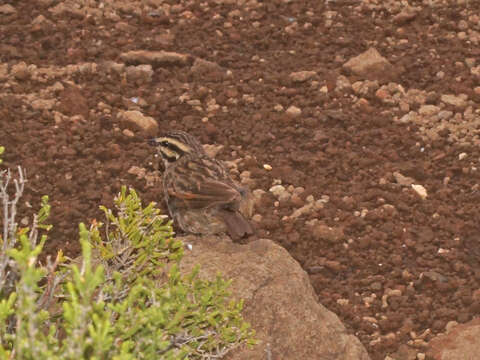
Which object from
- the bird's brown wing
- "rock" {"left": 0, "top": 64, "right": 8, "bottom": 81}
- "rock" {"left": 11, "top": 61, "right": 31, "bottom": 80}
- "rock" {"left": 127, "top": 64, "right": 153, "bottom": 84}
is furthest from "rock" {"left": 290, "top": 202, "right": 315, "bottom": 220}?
"rock" {"left": 0, "top": 64, "right": 8, "bottom": 81}

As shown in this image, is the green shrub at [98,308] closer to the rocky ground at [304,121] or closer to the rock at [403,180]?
the rocky ground at [304,121]

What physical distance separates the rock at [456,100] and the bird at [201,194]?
334cm

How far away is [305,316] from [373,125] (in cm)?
366

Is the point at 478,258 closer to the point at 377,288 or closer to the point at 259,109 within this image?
the point at 377,288

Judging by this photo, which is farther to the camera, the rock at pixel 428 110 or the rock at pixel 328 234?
the rock at pixel 428 110

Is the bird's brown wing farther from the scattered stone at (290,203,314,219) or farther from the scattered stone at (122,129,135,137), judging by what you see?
the scattered stone at (122,129,135,137)

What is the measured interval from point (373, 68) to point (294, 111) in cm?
123

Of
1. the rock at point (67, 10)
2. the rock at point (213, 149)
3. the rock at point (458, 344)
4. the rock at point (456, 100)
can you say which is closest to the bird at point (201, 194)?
the rock at point (213, 149)

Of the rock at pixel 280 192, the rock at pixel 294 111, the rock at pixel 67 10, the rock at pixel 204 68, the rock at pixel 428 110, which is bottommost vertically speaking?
the rock at pixel 280 192

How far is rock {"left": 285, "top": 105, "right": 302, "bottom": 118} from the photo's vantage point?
9250 mm

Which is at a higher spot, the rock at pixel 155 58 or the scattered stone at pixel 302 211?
the rock at pixel 155 58

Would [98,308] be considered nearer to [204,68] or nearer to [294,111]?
[294,111]

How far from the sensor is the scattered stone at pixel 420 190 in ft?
27.0

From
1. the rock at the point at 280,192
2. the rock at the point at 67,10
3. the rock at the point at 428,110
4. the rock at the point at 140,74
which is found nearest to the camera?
the rock at the point at 280,192
